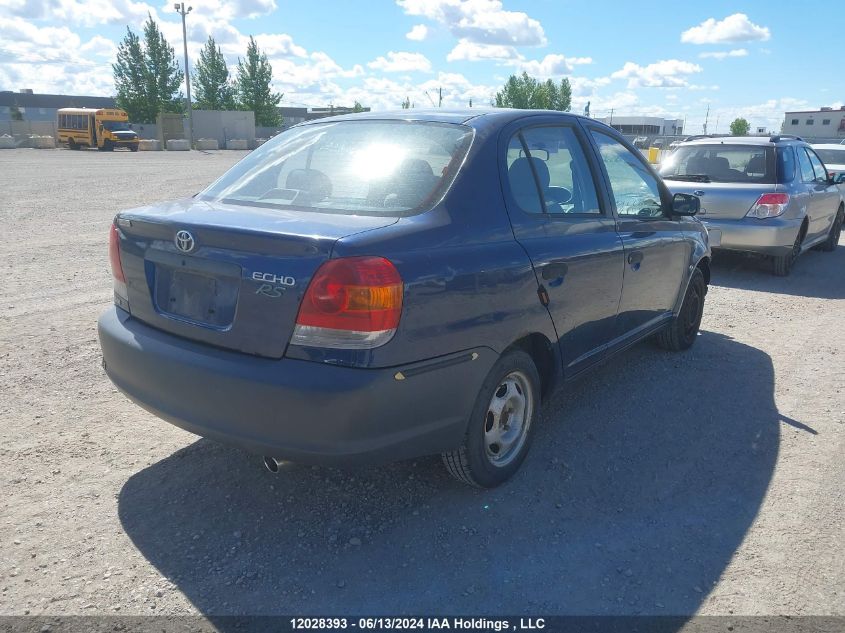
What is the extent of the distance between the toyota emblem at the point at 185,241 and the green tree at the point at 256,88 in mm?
77291

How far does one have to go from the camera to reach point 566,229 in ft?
11.6

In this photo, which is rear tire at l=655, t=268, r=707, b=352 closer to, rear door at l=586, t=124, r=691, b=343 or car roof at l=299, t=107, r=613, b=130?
rear door at l=586, t=124, r=691, b=343

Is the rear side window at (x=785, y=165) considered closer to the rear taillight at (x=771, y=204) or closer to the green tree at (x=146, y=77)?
the rear taillight at (x=771, y=204)

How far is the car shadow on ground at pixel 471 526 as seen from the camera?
8.48ft

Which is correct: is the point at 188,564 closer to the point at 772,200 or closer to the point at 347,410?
the point at 347,410

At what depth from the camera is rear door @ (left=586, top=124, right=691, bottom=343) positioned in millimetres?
4156

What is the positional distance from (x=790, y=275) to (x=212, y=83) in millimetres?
75368

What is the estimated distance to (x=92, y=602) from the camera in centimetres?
246

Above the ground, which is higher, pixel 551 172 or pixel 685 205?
pixel 551 172

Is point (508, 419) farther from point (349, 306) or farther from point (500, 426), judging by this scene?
point (349, 306)

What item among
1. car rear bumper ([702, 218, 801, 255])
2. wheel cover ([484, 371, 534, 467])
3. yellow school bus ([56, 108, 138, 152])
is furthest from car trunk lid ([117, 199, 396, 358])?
yellow school bus ([56, 108, 138, 152])

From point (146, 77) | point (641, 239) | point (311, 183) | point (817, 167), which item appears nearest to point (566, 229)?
point (641, 239)

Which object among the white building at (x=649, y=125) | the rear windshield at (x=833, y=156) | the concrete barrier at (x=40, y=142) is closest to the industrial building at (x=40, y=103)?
the concrete barrier at (x=40, y=142)

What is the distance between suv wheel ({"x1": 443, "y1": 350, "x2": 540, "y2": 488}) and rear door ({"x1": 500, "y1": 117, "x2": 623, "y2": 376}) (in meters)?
0.34
